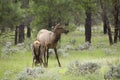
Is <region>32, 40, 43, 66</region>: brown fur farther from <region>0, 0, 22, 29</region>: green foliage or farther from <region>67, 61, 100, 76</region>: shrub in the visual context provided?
<region>0, 0, 22, 29</region>: green foliage

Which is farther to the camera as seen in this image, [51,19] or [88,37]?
[88,37]

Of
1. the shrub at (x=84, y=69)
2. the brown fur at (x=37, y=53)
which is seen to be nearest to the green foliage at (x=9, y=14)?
the brown fur at (x=37, y=53)

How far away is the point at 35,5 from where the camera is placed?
89.4 feet

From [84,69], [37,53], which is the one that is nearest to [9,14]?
[37,53]

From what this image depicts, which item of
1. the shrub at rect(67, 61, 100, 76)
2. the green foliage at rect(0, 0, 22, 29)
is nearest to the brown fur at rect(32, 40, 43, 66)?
the shrub at rect(67, 61, 100, 76)

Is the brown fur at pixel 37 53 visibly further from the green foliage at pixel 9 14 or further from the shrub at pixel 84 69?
the green foliage at pixel 9 14

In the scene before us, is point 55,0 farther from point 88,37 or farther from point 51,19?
point 88,37

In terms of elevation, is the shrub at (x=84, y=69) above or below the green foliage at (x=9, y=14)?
below

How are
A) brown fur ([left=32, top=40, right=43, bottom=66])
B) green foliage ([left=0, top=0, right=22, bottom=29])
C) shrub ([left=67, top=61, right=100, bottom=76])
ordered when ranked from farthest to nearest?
1. green foliage ([left=0, top=0, right=22, bottom=29])
2. brown fur ([left=32, top=40, right=43, bottom=66])
3. shrub ([left=67, top=61, right=100, bottom=76])

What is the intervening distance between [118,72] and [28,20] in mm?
27122

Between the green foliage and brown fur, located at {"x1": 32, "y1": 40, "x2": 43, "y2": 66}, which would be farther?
the green foliage

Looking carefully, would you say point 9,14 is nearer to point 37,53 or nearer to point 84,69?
point 37,53

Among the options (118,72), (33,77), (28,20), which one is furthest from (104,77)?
(28,20)

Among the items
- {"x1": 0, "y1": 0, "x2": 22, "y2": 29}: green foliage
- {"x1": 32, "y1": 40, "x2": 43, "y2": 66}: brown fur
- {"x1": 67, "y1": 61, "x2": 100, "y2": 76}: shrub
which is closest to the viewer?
{"x1": 67, "y1": 61, "x2": 100, "y2": 76}: shrub
